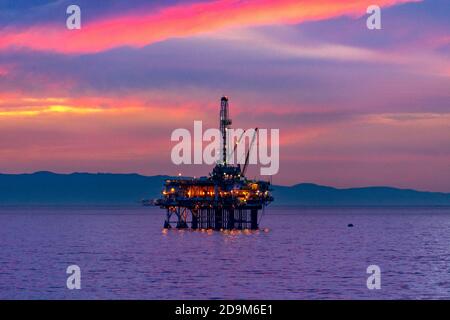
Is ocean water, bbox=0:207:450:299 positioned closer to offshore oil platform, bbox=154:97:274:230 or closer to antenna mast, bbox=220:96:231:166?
offshore oil platform, bbox=154:97:274:230

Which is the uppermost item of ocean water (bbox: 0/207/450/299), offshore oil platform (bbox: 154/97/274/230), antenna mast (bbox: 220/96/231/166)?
antenna mast (bbox: 220/96/231/166)

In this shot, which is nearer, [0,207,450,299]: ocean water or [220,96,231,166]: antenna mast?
[0,207,450,299]: ocean water

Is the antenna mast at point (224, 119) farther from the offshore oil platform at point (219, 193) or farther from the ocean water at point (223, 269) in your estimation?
the ocean water at point (223, 269)

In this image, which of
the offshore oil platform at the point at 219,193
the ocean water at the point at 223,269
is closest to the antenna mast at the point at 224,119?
the offshore oil platform at the point at 219,193

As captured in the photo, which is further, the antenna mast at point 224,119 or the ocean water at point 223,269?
the antenna mast at point 224,119

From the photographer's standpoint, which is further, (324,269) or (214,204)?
(214,204)

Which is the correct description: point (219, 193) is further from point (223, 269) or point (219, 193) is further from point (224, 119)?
point (223, 269)

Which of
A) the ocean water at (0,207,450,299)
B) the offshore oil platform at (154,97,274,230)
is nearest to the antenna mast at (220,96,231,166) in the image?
the offshore oil platform at (154,97,274,230)

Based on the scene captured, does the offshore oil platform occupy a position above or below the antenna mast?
below

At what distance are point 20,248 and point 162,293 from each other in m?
65.8

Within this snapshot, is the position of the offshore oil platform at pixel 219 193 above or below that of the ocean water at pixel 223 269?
above
